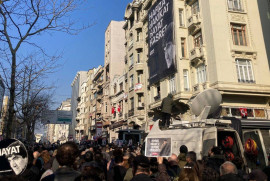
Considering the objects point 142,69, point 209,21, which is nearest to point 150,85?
point 142,69

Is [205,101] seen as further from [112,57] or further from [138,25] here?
[112,57]

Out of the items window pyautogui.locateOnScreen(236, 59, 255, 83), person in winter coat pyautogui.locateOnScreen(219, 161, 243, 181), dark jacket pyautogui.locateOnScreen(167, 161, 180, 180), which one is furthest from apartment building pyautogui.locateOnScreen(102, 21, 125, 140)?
person in winter coat pyautogui.locateOnScreen(219, 161, 243, 181)

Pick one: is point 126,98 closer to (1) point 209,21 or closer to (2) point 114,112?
(2) point 114,112

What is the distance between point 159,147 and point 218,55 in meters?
14.7

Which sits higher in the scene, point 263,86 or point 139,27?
point 139,27

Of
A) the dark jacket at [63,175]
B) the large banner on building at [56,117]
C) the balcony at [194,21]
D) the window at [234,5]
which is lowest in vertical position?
the dark jacket at [63,175]

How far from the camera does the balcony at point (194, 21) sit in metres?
21.5

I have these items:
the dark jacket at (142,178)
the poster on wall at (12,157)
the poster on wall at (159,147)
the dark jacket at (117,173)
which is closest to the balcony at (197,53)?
the poster on wall at (159,147)

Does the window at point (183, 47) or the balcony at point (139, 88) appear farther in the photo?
the balcony at point (139, 88)

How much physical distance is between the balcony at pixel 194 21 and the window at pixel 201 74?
3.93 m

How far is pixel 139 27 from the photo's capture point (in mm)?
32781

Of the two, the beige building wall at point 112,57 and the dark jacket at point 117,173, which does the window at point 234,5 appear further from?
the beige building wall at point 112,57

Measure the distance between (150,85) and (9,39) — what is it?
21.0m

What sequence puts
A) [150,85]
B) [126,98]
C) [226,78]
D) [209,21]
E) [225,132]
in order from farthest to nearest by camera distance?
1. [126,98]
2. [150,85]
3. [209,21]
4. [226,78]
5. [225,132]
